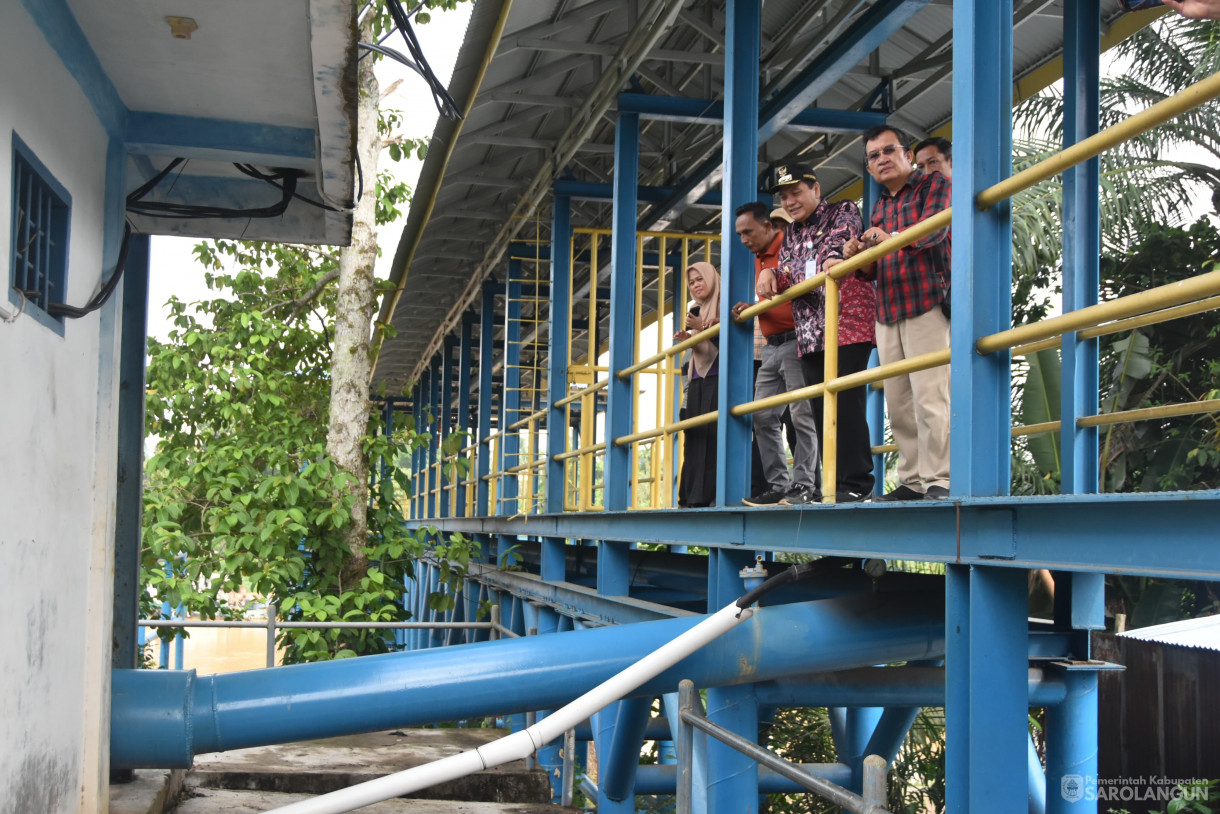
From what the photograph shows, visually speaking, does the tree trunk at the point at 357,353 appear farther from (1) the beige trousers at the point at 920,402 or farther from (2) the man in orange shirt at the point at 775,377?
(1) the beige trousers at the point at 920,402

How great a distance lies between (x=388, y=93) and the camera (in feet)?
55.0

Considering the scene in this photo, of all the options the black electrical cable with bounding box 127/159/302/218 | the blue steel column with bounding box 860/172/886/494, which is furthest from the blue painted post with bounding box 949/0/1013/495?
the blue steel column with bounding box 860/172/886/494

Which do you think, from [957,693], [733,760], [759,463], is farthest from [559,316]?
[957,693]

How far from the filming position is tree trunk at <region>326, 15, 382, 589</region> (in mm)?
10469

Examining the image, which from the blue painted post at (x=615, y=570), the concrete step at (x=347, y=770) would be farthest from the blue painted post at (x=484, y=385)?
the blue painted post at (x=615, y=570)

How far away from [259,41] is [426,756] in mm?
5256

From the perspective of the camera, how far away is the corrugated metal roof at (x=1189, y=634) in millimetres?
10516

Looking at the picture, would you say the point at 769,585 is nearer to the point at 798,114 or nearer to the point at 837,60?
the point at 837,60

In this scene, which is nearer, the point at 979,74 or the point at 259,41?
the point at 979,74

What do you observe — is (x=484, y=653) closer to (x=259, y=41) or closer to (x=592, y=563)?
(x=259, y=41)

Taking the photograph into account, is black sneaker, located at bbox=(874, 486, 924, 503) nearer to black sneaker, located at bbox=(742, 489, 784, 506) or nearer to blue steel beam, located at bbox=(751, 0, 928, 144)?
black sneaker, located at bbox=(742, 489, 784, 506)

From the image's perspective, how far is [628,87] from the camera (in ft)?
27.3

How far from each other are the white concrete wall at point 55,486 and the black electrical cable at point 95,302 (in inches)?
1.7

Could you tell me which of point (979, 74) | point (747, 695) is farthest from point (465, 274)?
point (979, 74)
